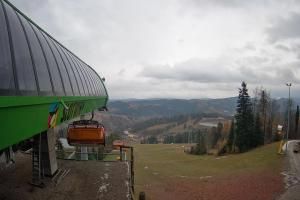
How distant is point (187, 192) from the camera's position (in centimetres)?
3212

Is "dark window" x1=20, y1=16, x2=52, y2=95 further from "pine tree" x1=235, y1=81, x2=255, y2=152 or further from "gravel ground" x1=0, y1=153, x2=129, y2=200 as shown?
"pine tree" x1=235, y1=81, x2=255, y2=152

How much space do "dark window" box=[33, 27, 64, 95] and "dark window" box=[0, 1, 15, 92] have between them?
367 centimetres

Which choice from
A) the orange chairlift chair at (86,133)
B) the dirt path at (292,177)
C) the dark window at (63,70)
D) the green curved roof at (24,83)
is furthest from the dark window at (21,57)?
the dirt path at (292,177)

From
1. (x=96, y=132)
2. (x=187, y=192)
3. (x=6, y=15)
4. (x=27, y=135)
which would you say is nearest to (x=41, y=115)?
(x=27, y=135)

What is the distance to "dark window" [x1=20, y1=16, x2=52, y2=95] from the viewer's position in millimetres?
9477

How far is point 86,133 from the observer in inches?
747

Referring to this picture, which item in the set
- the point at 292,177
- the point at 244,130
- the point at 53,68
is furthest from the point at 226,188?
the point at 244,130

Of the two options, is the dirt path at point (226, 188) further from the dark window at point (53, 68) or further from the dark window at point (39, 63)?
the dark window at point (39, 63)

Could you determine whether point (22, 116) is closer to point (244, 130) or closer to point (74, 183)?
point (74, 183)

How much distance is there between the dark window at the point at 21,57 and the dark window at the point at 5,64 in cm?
36

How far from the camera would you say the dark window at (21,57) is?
7.75m

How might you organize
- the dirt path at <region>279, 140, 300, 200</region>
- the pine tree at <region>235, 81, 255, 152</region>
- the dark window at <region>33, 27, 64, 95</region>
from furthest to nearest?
the pine tree at <region>235, 81, 255, 152</region>
the dirt path at <region>279, 140, 300, 200</region>
the dark window at <region>33, 27, 64, 95</region>

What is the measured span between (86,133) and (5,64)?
1231 cm

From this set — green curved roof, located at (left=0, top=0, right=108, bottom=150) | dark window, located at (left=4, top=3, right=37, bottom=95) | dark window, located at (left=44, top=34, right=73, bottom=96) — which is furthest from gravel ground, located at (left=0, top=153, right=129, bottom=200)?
Result: dark window, located at (left=4, top=3, right=37, bottom=95)
